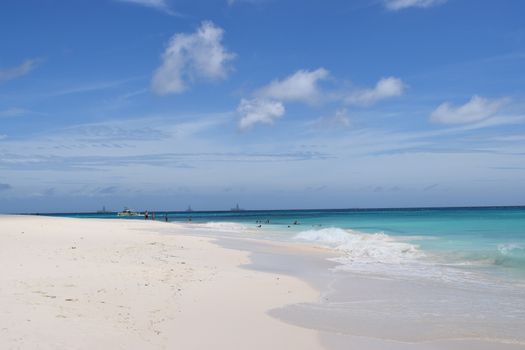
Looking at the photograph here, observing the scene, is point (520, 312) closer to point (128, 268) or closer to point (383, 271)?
point (383, 271)

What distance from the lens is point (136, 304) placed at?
8875 mm

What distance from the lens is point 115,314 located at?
798 centimetres

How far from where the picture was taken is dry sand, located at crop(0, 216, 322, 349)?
6734mm

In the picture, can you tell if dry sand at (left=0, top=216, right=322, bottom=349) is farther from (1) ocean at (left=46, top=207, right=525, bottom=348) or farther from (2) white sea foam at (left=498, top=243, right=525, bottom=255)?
(2) white sea foam at (left=498, top=243, right=525, bottom=255)

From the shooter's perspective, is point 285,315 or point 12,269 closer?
point 285,315

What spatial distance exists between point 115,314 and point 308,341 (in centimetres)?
323

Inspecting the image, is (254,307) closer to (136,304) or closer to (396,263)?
(136,304)

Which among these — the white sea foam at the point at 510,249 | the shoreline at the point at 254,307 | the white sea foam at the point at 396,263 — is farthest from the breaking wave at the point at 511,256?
the shoreline at the point at 254,307

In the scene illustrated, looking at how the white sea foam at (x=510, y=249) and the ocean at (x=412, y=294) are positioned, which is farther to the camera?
the white sea foam at (x=510, y=249)

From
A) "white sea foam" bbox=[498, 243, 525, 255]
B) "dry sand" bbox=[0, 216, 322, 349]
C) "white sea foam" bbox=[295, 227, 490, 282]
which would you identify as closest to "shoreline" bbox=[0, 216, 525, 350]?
"dry sand" bbox=[0, 216, 322, 349]

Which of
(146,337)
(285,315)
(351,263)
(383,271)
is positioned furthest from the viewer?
(351,263)

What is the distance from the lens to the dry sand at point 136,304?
22.1 ft

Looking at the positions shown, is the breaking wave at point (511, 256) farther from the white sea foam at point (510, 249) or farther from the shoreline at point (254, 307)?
the shoreline at point (254, 307)

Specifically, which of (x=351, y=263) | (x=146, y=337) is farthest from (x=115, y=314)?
(x=351, y=263)
